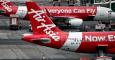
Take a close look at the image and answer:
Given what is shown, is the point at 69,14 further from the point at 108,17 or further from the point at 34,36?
the point at 34,36

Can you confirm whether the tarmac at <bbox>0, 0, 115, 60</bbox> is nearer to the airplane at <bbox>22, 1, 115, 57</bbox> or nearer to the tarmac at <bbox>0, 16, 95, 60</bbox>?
the tarmac at <bbox>0, 16, 95, 60</bbox>

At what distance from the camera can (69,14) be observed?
84125mm

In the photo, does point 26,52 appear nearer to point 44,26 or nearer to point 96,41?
point 44,26

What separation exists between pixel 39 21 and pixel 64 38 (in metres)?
3.61

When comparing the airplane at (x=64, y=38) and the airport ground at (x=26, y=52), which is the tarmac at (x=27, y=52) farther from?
the airplane at (x=64, y=38)

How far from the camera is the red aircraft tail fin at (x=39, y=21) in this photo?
167 feet

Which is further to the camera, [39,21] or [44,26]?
[44,26]

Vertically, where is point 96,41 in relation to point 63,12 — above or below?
above

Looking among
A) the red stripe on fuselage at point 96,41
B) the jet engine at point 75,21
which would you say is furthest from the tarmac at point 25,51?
the jet engine at point 75,21

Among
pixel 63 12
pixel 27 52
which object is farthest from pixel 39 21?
pixel 63 12

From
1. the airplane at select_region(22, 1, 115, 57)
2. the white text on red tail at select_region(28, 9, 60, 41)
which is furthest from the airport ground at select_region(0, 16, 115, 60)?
the white text on red tail at select_region(28, 9, 60, 41)

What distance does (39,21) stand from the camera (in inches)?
2021

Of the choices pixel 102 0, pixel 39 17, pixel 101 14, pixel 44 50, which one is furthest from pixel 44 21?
pixel 102 0

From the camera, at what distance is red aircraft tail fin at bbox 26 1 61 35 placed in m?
50.8
